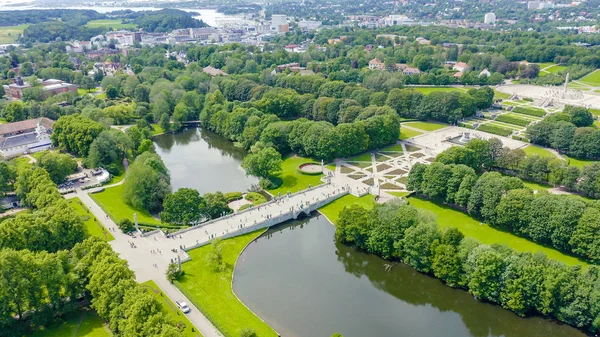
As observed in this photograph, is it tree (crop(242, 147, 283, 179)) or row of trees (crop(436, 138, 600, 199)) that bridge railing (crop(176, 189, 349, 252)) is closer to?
tree (crop(242, 147, 283, 179))

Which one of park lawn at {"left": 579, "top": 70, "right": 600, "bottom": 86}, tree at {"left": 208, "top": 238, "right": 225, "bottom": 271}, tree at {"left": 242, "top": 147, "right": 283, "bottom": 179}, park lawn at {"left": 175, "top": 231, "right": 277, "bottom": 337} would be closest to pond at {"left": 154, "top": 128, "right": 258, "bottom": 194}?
tree at {"left": 242, "top": 147, "right": 283, "bottom": 179}

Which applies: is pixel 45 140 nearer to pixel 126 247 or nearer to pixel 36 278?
pixel 126 247

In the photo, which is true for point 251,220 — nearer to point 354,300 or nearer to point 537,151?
point 354,300

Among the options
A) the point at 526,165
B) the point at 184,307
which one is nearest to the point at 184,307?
the point at 184,307

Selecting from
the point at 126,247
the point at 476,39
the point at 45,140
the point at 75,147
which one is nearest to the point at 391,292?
the point at 126,247

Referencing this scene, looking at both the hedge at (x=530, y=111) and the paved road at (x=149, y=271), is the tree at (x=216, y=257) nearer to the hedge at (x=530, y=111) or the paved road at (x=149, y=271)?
the paved road at (x=149, y=271)

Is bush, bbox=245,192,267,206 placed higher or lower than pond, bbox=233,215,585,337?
higher

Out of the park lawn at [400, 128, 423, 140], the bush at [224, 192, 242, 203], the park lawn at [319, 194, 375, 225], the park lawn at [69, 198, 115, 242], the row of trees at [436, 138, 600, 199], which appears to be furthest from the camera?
the park lawn at [400, 128, 423, 140]
